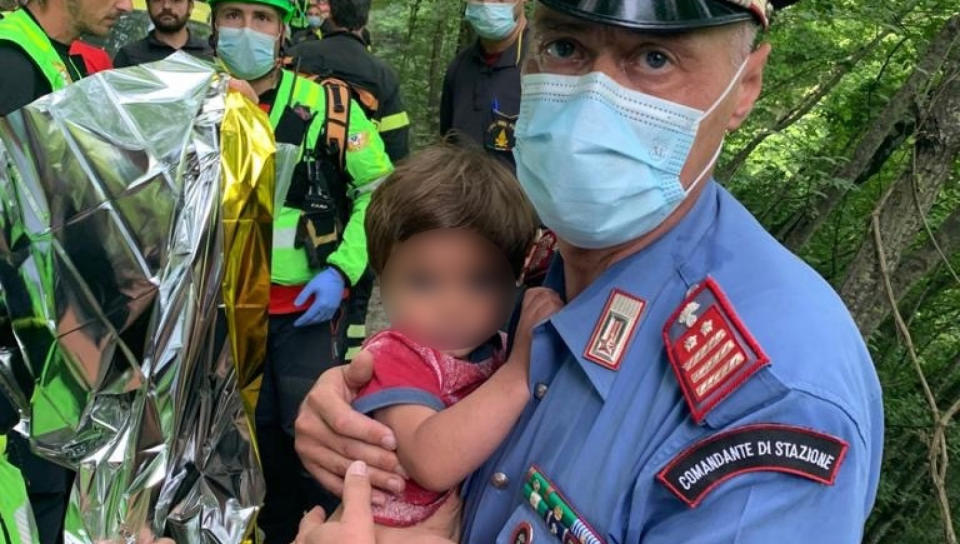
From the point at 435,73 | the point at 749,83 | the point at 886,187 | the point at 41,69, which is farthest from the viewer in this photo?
the point at 435,73

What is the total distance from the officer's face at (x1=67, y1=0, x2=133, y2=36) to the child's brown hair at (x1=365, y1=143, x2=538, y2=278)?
7.32 ft

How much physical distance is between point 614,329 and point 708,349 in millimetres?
194

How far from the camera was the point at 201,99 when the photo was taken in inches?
65.4

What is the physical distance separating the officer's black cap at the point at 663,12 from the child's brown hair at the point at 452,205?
51 cm

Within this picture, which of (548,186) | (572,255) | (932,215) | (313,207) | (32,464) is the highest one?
(548,186)

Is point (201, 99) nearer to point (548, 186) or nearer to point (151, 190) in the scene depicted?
point (151, 190)

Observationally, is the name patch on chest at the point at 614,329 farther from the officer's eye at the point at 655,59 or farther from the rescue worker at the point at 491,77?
the rescue worker at the point at 491,77

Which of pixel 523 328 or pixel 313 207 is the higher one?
pixel 523 328

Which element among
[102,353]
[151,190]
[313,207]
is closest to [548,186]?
[151,190]

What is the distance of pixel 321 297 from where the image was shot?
376 cm

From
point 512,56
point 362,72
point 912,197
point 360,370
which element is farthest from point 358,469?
point 512,56

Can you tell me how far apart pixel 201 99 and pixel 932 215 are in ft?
15.7

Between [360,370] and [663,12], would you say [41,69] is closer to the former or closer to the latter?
[360,370]

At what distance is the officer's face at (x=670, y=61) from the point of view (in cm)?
138
